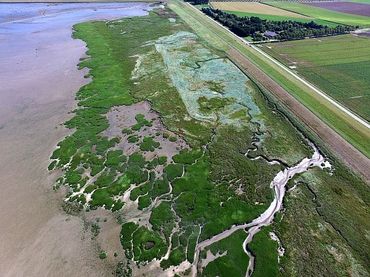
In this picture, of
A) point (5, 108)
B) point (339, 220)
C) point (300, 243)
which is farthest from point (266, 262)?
point (5, 108)

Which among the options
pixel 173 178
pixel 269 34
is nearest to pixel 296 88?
pixel 173 178

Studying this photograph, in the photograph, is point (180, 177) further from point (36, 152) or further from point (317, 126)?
point (317, 126)

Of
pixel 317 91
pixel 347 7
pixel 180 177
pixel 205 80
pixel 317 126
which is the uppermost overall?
pixel 180 177

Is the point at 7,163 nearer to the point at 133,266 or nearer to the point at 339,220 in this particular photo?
the point at 133,266

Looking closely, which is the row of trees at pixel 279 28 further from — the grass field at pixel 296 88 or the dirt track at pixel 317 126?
the dirt track at pixel 317 126

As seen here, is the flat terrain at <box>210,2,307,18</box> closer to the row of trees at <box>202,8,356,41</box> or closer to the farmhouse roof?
the row of trees at <box>202,8,356,41</box>

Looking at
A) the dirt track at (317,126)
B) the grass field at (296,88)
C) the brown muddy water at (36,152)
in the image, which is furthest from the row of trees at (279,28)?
the brown muddy water at (36,152)

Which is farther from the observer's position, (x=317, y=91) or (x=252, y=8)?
(x=252, y=8)
